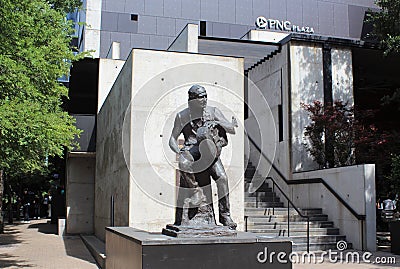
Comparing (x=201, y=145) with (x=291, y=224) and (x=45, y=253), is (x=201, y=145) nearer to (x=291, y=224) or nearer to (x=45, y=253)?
(x=291, y=224)

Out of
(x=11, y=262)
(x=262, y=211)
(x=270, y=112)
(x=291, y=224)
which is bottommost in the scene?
(x=11, y=262)

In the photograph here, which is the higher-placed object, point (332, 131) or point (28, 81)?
point (28, 81)

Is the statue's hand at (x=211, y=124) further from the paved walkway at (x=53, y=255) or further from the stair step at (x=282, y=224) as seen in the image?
the stair step at (x=282, y=224)

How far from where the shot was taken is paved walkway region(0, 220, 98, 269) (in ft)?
40.2

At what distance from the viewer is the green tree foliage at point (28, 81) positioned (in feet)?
32.2

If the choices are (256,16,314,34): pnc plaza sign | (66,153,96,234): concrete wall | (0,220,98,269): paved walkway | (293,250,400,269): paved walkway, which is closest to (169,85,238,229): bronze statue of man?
(293,250,400,269): paved walkway

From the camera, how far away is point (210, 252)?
21.1 feet

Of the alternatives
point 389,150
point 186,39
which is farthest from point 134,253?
point 186,39

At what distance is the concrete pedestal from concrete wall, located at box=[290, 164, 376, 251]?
7.13 meters

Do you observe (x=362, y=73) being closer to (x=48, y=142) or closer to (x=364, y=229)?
(x=364, y=229)

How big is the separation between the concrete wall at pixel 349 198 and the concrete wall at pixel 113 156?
19.1 ft

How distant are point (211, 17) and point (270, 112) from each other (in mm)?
13861

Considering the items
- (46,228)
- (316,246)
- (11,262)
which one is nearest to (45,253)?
(11,262)

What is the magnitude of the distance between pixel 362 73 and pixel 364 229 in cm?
1080
